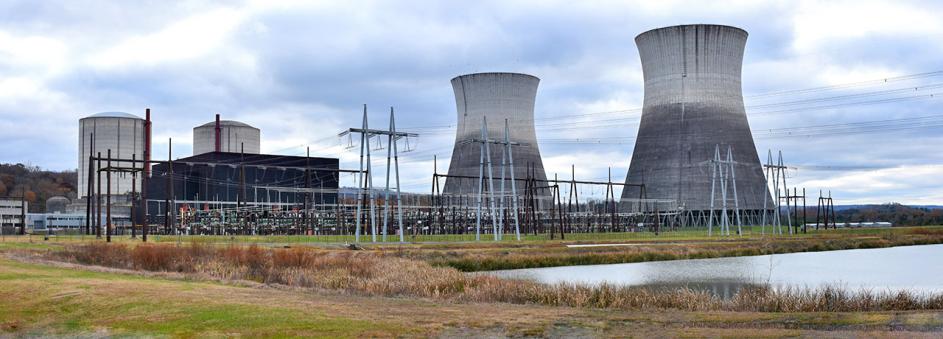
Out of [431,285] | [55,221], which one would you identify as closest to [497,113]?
[431,285]

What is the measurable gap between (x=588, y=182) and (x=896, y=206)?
279 ft

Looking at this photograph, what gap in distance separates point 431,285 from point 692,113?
130 ft

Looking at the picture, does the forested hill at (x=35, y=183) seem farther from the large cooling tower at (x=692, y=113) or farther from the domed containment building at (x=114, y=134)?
the large cooling tower at (x=692, y=113)

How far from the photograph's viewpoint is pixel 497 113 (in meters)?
54.8

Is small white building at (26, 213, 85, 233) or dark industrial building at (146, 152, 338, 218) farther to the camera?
small white building at (26, 213, 85, 233)

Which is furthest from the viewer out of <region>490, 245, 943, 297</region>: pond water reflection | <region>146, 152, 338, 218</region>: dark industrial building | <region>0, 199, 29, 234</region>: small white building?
<region>0, 199, 29, 234</region>: small white building

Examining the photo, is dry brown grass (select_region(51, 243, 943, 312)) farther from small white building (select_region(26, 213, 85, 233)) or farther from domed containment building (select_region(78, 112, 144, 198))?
small white building (select_region(26, 213, 85, 233))

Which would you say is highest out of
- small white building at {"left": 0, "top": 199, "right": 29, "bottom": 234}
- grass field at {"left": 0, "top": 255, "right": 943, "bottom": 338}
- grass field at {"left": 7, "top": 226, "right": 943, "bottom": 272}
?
small white building at {"left": 0, "top": 199, "right": 29, "bottom": 234}

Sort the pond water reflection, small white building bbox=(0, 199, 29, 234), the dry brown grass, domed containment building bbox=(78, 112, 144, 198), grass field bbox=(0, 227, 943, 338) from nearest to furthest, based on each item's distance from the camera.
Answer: grass field bbox=(0, 227, 943, 338) → the dry brown grass → the pond water reflection → domed containment building bbox=(78, 112, 144, 198) → small white building bbox=(0, 199, 29, 234)

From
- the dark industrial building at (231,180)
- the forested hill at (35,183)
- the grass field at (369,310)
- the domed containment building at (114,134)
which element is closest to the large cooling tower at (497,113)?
the dark industrial building at (231,180)

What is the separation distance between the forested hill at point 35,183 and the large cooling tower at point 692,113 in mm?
75857

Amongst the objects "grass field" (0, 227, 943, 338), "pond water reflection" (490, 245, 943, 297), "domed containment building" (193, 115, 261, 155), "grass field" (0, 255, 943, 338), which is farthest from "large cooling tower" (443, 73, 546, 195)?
"grass field" (0, 255, 943, 338)

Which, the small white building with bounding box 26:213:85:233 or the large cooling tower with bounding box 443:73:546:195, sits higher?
the large cooling tower with bounding box 443:73:546:195

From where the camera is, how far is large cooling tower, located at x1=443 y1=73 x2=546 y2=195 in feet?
180
